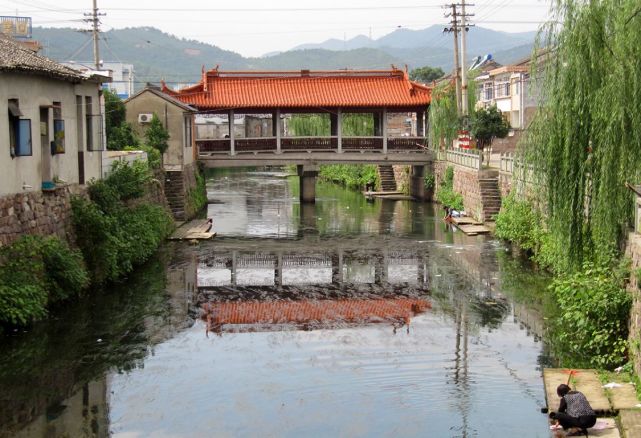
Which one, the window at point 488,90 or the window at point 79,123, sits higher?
the window at point 488,90

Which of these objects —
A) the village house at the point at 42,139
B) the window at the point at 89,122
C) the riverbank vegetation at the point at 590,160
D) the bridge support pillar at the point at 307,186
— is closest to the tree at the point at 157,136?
the bridge support pillar at the point at 307,186

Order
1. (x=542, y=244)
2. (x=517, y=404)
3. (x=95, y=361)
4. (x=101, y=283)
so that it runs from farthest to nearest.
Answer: (x=542, y=244)
(x=101, y=283)
(x=95, y=361)
(x=517, y=404)

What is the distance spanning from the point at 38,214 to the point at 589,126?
39.5 feet

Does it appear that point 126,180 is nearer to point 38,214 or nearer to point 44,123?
point 44,123

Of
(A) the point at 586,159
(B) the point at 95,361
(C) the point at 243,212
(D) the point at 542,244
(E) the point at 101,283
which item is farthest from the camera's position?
(C) the point at 243,212

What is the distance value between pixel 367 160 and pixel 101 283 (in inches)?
859

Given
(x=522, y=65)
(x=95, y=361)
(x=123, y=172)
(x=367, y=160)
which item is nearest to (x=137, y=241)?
(x=123, y=172)

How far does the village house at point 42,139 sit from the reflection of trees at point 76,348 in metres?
2.19

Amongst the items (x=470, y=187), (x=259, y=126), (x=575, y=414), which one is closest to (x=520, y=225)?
Result: (x=470, y=187)

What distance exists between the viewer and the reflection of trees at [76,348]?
14805 mm

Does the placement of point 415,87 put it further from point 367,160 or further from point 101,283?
point 101,283

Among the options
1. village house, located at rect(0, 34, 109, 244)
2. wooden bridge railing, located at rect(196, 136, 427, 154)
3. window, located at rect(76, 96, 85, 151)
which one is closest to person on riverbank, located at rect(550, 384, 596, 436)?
village house, located at rect(0, 34, 109, 244)

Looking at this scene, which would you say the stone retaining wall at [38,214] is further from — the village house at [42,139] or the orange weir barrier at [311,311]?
the orange weir barrier at [311,311]

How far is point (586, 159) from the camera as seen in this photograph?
1859 centimetres
